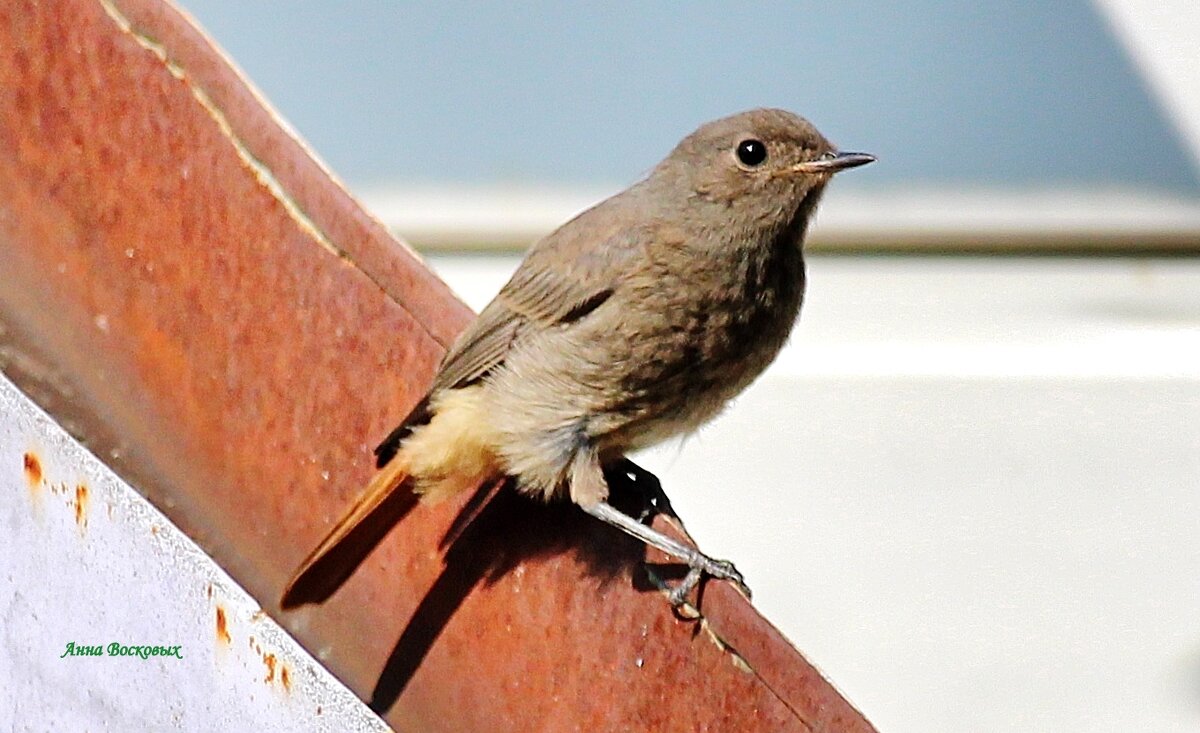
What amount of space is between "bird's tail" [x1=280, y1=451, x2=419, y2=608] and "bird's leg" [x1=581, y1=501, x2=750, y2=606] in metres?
0.39

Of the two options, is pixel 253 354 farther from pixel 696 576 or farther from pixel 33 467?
pixel 696 576

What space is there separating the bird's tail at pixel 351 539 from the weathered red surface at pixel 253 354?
0.04m

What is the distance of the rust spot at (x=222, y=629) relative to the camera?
2.49 meters

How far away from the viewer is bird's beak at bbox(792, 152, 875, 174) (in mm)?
3518

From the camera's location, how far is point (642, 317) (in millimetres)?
3295

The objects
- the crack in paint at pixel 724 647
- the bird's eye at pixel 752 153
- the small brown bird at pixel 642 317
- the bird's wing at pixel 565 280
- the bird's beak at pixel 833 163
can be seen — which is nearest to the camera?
the crack in paint at pixel 724 647

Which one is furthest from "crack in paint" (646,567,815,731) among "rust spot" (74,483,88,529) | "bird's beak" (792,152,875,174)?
"bird's beak" (792,152,875,174)

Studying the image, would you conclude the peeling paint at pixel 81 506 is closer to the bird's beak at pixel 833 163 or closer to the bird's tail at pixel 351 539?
the bird's tail at pixel 351 539

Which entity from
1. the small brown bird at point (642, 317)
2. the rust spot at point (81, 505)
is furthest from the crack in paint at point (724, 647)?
the rust spot at point (81, 505)

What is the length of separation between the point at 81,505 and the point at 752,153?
1781mm

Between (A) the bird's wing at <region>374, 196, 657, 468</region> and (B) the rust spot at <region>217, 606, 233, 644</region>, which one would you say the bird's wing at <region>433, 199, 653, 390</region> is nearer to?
(A) the bird's wing at <region>374, 196, 657, 468</region>

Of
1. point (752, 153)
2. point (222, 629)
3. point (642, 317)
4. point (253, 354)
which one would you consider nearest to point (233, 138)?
point (253, 354)

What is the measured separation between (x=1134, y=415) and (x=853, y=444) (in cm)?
108

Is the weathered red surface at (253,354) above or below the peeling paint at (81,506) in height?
above
